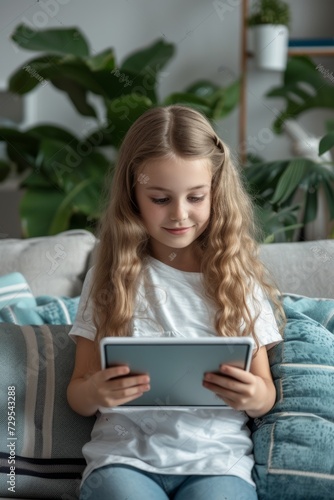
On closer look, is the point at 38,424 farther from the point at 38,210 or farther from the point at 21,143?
the point at 21,143

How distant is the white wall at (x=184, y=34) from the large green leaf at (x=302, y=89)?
0.69 ft

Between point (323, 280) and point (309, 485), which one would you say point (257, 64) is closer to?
point (323, 280)

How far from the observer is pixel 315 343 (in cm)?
150

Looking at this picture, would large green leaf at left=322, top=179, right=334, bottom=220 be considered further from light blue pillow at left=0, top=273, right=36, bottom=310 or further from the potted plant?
the potted plant

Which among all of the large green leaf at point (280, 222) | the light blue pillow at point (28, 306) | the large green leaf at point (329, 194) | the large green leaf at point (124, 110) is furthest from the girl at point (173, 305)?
the large green leaf at point (124, 110)

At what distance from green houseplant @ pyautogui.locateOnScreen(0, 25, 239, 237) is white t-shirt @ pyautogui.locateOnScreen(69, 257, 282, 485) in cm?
163

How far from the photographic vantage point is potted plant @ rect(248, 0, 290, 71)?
3.55 meters

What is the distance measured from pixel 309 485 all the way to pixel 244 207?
1.79ft

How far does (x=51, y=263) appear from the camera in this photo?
1.94 metres

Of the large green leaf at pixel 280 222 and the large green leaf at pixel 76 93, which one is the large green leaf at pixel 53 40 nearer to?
the large green leaf at pixel 76 93

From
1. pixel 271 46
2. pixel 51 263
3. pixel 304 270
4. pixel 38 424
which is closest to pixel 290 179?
pixel 304 270

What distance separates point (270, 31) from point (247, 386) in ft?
8.64

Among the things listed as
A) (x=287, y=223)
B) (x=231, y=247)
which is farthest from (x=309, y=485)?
(x=287, y=223)

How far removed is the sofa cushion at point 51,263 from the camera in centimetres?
191
